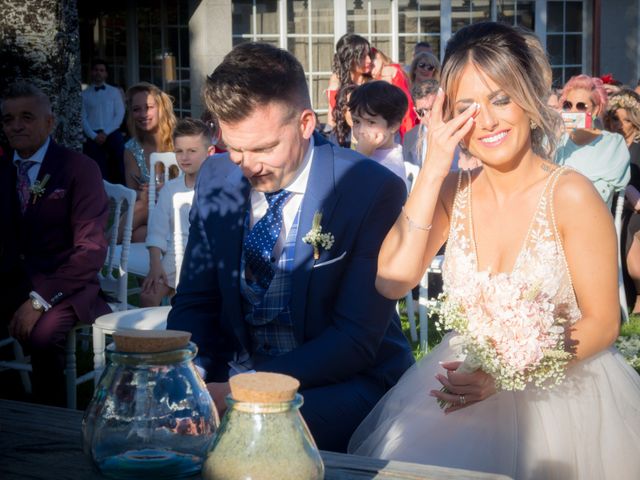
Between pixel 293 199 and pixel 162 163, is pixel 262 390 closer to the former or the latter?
pixel 293 199

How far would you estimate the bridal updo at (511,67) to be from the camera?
300cm

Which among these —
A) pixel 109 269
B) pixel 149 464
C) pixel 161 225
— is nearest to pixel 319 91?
pixel 161 225

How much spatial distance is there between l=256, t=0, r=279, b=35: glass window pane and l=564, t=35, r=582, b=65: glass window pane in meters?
5.01

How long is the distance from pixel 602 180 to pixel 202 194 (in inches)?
184

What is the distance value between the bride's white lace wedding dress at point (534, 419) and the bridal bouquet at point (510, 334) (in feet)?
0.13

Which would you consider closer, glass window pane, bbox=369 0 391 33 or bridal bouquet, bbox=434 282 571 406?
bridal bouquet, bbox=434 282 571 406

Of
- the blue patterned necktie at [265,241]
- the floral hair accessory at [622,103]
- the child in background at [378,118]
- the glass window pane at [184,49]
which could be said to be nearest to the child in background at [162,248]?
the child in background at [378,118]

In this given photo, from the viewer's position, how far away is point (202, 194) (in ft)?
11.0

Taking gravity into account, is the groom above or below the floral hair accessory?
below

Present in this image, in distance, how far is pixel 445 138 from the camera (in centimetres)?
296

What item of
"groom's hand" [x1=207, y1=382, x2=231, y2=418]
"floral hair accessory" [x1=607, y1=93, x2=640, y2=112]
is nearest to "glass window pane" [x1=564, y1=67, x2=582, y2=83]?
"floral hair accessory" [x1=607, y1=93, x2=640, y2=112]

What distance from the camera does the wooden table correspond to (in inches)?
78.2

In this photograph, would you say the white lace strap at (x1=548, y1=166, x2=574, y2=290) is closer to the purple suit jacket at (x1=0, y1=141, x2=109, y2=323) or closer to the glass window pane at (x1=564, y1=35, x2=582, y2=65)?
the purple suit jacket at (x1=0, y1=141, x2=109, y2=323)

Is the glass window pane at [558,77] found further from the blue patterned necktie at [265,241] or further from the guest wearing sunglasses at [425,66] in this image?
the blue patterned necktie at [265,241]
